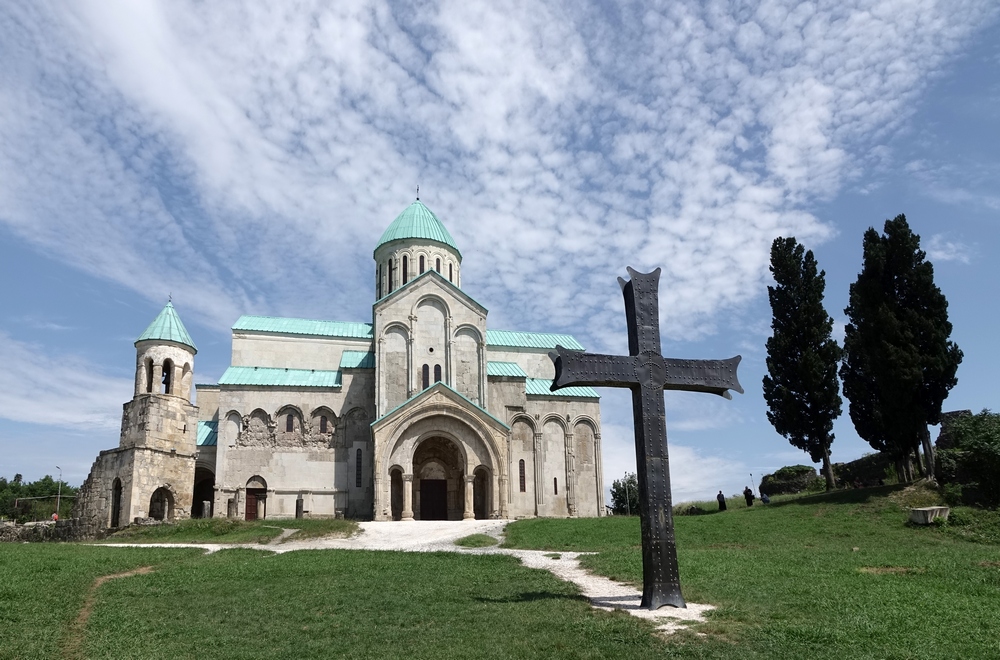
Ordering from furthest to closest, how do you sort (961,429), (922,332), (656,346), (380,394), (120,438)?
1. (380,394)
2. (120,438)
3. (922,332)
4. (961,429)
5. (656,346)

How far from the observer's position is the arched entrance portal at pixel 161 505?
93.3ft

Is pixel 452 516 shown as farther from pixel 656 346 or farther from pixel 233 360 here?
pixel 656 346

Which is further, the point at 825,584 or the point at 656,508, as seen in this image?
the point at 825,584

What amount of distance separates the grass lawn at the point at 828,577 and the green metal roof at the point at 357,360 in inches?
532

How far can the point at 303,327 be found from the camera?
3656cm

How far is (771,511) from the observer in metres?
23.7

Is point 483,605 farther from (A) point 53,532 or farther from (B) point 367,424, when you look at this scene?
(A) point 53,532

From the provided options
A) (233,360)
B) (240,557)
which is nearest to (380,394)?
(233,360)

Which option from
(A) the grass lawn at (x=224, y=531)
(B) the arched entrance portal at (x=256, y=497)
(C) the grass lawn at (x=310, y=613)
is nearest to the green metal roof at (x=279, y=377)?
(B) the arched entrance portal at (x=256, y=497)

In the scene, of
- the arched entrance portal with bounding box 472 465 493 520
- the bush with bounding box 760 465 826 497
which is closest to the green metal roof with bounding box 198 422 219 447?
the arched entrance portal with bounding box 472 465 493 520

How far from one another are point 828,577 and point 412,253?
90.8 feet

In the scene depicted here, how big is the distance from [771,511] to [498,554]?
11.0 metres

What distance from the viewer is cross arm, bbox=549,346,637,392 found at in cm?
981

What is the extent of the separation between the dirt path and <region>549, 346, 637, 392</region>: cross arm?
6633 millimetres
